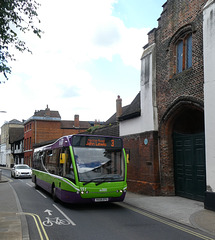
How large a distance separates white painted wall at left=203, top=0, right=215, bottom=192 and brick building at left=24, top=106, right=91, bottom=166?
47.1 metres

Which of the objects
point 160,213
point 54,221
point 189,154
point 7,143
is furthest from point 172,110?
point 7,143

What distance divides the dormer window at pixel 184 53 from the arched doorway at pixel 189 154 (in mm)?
1919

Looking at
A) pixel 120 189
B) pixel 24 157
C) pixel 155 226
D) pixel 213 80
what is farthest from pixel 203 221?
pixel 24 157

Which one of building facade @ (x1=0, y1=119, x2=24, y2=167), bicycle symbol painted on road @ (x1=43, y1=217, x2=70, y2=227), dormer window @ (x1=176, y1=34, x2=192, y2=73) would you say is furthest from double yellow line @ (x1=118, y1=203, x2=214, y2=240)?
building facade @ (x1=0, y1=119, x2=24, y2=167)

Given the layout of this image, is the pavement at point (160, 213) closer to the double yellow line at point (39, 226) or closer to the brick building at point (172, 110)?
the double yellow line at point (39, 226)

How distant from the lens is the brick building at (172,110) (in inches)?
470

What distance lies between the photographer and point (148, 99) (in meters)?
14.9

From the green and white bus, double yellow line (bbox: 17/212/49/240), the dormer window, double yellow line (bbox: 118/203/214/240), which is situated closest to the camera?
double yellow line (bbox: 17/212/49/240)

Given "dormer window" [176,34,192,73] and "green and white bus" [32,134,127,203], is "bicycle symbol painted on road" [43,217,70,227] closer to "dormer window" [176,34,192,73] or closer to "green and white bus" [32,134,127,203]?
"green and white bus" [32,134,127,203]

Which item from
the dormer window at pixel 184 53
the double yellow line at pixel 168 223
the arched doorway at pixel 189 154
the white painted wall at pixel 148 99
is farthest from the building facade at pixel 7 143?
the double yellow line at pixel 168 223

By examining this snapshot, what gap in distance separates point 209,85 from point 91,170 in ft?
17.5

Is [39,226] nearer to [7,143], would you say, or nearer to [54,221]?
[54,221]

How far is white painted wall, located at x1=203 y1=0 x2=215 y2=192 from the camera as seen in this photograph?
10.2 meters

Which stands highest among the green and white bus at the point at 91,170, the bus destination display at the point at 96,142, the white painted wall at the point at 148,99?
the white painted wall at the point at 148,99
